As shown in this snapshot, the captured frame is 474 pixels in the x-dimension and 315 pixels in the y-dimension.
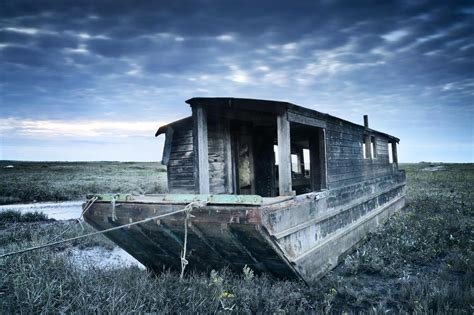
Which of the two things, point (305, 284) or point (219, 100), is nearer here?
point (305, 284)

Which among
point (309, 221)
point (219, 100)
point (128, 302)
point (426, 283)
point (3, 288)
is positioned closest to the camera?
point (128, 302)

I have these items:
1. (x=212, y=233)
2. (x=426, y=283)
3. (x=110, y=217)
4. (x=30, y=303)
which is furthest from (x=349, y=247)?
(x=30, y=303)

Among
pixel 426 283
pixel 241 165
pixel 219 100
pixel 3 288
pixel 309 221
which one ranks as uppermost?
pixel 219 100

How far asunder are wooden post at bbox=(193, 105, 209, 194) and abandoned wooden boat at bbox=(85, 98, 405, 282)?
21 millimetres

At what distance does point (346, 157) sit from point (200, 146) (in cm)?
422

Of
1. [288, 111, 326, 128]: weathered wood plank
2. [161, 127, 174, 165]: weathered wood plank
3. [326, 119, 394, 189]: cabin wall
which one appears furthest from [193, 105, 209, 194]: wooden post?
[161, 127, 174, 165]: weathered wood plank

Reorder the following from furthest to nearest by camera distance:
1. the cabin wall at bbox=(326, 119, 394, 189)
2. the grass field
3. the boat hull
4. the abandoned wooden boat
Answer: the cabin wall at bbox=(326, 119, 394, 189) → the abandoned wooden boat → the boat hull → the grass field

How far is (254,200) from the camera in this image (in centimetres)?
446

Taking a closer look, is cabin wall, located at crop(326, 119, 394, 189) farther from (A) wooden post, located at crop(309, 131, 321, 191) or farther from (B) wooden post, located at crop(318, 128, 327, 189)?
(A) wooden post, located at crop(309, 131, 321, 191)

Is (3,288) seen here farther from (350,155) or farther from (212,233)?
(350,155)

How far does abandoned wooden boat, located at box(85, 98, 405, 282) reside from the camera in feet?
15.7

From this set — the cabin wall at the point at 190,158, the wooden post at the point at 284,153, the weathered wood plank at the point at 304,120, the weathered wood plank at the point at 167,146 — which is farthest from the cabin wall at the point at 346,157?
the weathered wood plank at the point at 167,146

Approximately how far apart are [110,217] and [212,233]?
1.96 m

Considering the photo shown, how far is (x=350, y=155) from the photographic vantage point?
9625 mm
